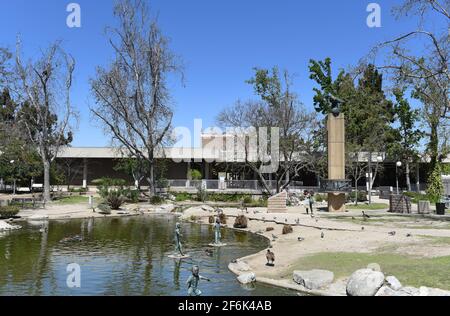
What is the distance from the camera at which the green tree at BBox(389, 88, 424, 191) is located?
2119 inches

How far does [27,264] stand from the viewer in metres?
16.7

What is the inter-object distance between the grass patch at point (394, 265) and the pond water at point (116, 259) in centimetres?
254

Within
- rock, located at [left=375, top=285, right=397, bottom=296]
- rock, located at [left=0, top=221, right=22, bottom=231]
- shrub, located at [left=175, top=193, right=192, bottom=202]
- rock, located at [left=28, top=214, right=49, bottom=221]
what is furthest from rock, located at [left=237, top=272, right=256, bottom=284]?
shrub, located at [left=175, top=193, right=192, bottom=202]

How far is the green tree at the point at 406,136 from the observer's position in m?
53.8

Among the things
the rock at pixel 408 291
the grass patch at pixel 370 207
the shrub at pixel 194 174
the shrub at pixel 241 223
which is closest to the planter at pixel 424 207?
the grass patch at pixel 370 207

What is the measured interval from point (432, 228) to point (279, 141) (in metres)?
24.8

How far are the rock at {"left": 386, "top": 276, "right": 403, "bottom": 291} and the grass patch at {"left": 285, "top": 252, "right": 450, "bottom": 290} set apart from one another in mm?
527

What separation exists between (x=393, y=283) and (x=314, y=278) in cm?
223

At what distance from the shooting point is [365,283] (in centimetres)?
1154

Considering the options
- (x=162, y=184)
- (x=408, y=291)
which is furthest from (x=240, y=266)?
(x=162, y=184)

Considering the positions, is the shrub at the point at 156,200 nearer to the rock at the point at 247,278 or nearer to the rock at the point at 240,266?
the rock at the point at 240,266

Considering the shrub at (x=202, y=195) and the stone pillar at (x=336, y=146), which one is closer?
the stone pillar at (x=336, y=146)

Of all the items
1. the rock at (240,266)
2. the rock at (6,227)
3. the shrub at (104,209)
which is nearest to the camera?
the rock at (240,266)
